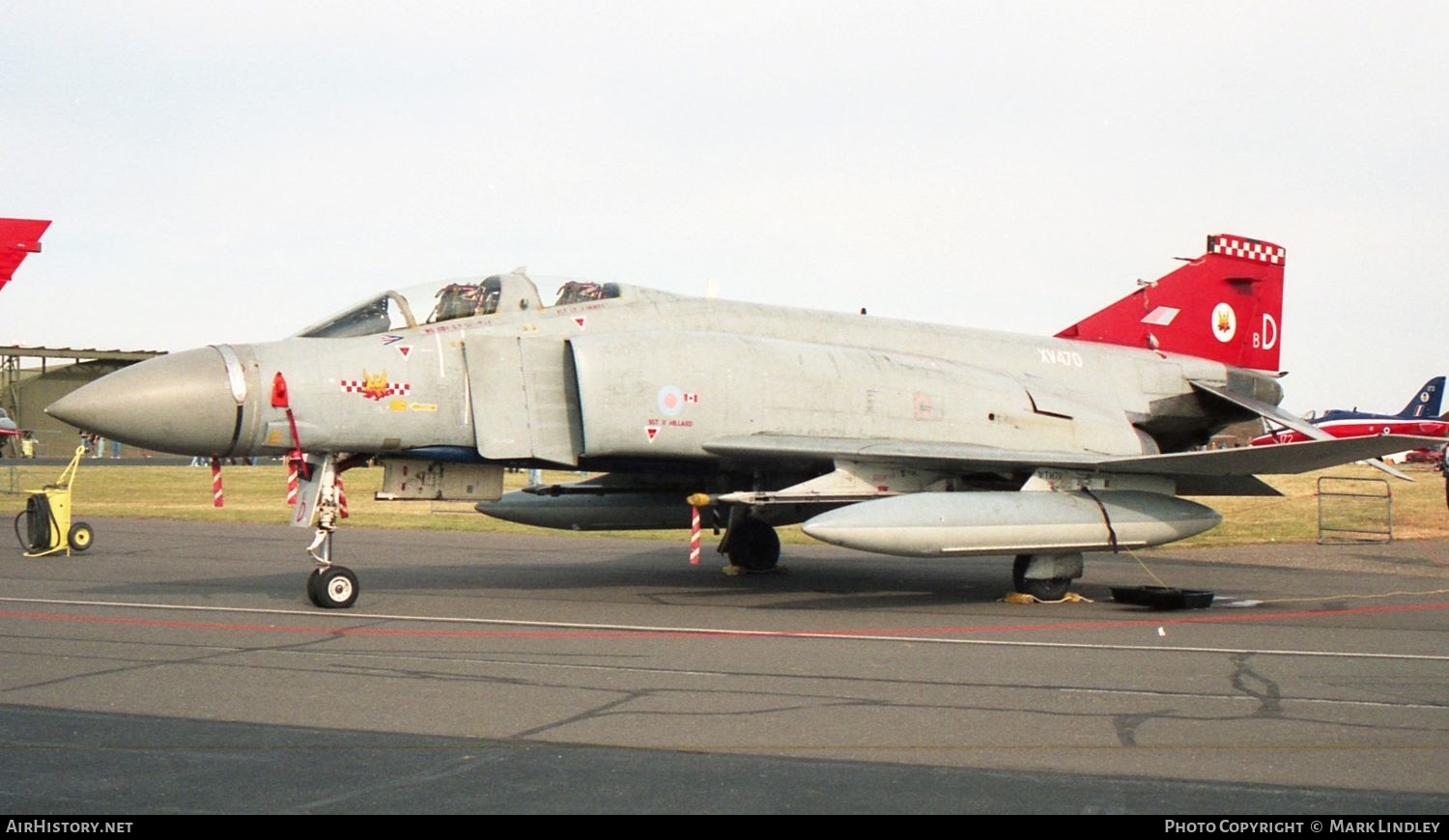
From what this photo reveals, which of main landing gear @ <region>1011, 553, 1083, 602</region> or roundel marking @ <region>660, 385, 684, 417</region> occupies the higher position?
roundel marking @ <region>660, 385, 684, 417</region>

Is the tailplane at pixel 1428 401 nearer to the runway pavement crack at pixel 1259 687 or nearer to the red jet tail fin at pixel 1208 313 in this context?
the red jet tail fin at pixel 1208 313

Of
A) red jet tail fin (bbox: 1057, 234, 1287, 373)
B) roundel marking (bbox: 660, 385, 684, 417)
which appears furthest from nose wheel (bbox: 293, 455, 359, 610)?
red jet tail fin (bbox: 1057, 234, 1287, 373)

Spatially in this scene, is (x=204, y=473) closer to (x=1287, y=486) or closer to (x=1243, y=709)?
(x=1287, y=486)

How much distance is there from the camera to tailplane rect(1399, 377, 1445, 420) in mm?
58344

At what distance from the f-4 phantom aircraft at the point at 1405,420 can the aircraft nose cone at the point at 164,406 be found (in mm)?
47791

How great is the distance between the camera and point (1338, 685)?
325 inches

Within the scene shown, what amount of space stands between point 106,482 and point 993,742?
37.1 meters

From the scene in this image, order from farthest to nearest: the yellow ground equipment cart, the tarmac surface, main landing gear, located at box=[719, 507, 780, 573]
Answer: the yellow ground equipment cart → main landing gear, located at box=[719, 507, 780, 573] → the tarmac surface

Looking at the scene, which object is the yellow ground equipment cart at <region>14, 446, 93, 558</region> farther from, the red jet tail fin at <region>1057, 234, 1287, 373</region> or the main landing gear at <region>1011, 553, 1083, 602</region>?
the red jet tail fin at <region>1057, 234, 1287, 373</region>

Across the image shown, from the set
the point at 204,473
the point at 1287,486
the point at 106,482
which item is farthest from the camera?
the point at 204,473
